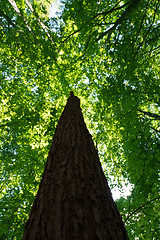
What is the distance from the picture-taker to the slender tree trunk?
1.02 metres

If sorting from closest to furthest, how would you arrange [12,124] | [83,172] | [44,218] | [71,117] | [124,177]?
[44,218] < [83,172] < [71,117] < [12,124] < [124,177]

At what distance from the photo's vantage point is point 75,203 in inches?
47.9

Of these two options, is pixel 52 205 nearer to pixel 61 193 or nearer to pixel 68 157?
pixel 61 193

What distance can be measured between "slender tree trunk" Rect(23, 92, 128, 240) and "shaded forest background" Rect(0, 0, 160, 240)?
4109 mm

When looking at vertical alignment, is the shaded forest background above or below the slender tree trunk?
above

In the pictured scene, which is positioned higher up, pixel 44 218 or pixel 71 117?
pixel 71 117

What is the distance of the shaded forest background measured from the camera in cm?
536

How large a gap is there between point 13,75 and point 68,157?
7.76m

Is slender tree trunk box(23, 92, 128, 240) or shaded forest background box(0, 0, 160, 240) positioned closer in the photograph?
slender tree trunk box(23, 92, 128, 240)

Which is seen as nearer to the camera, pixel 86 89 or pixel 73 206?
pixel 73 206

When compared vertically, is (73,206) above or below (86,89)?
below

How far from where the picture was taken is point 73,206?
119 centimetres

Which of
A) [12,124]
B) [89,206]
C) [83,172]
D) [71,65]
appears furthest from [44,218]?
[71,65]

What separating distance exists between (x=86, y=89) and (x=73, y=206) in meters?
7.51
